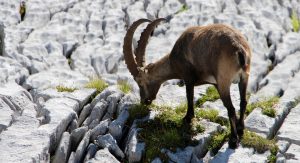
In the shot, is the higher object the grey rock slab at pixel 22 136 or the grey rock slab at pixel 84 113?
the grey rock slab at pixel 22 136

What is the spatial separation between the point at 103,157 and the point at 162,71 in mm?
3889

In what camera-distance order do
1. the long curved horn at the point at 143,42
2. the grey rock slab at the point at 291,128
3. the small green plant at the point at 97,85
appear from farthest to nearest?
the small green plant at the point at 97,85
the long curved horn at the point at 143,42
the grey rock slab at the point at 291,128

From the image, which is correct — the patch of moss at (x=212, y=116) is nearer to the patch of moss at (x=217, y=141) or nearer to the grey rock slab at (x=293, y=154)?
the patch of moss at (x=217, y=141)

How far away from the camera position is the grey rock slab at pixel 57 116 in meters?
12.8

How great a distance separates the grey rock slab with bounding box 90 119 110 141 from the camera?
13082 millimetres

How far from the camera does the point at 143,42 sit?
15.2 m

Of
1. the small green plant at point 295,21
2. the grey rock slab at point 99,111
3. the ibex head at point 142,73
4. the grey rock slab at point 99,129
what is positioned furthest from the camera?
the small green plant at point 295,21

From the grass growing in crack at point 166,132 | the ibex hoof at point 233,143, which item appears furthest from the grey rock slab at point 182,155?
the ibex hoof at point 233,143

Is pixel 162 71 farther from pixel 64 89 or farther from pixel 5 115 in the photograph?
pixel 5 115

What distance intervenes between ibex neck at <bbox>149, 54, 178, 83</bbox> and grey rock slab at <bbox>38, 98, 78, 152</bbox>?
2.41 meters

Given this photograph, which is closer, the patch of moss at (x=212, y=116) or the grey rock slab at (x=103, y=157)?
the grey rock slab at (x=103, y=157)

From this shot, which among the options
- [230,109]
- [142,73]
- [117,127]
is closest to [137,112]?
[117,127]

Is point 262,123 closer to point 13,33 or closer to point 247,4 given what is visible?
point 13,33

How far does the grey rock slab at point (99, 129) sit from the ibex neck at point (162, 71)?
101 inches
